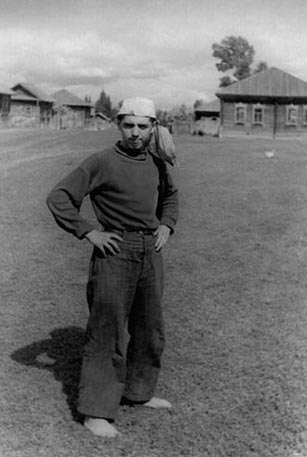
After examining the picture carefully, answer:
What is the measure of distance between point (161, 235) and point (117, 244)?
0.34 metres

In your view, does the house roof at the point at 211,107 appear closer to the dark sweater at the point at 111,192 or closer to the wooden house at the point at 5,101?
the wooden house at the point at 5,101

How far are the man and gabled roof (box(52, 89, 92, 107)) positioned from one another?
258ft

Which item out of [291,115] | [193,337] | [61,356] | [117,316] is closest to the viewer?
[117,316]

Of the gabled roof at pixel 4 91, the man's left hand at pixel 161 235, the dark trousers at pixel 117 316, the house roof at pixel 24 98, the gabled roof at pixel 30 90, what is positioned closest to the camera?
the dark trousers at pixel 117 316

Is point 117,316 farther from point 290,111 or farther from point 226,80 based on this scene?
point 226,80

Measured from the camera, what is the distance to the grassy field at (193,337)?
408cm

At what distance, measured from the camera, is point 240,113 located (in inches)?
1650

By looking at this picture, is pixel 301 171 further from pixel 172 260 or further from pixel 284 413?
pixel 284 413

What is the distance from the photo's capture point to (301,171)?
18.1 m

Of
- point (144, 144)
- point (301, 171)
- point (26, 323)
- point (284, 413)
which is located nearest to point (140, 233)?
point (144, 144)

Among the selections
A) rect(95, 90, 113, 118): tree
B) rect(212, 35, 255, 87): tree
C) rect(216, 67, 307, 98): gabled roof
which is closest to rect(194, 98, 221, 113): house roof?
rect(212, 35, 255, 87): tree

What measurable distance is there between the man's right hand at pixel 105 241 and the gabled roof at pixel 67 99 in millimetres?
78703

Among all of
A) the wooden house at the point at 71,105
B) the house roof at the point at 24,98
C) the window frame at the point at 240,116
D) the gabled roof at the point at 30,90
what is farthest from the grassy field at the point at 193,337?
the wooden house at the point at 71,105

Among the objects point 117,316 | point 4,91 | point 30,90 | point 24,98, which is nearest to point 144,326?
point 117,316
